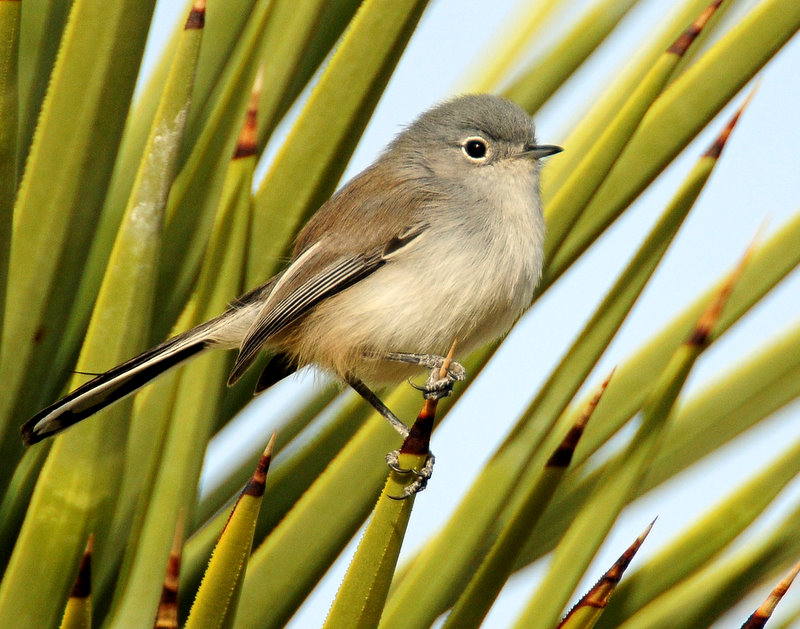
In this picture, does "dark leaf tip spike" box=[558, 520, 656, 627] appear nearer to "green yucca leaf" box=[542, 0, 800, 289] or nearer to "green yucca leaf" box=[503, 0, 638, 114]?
"green yucca leaf" box=[542, 0, 800, 289]

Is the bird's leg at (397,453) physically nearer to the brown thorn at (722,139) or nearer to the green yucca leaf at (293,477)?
the green yucca leaf at (293,477)

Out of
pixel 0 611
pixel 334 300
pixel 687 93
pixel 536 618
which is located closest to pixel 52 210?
pixel 0 611

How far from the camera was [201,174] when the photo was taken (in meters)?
1.96

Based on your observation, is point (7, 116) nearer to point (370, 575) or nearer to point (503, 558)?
point (370, 575)

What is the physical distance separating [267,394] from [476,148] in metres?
0.91

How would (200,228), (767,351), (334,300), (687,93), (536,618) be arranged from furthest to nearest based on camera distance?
1. (334,300)
2. (767,351)
3. (200,228)
4. (687,93)
5. (536,618)

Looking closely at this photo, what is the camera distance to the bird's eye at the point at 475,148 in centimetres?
258

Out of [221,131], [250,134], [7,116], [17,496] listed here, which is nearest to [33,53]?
[221,131]

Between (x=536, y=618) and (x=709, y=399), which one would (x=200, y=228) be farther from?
(x=709, y=399)

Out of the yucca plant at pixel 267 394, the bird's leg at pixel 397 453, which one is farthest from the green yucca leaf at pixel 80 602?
the bird's leg at pixel 397 453

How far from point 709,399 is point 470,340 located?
0.57 meters

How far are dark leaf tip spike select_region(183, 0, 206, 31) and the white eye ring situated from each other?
116 centimetres

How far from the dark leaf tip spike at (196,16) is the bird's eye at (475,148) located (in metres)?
1.17

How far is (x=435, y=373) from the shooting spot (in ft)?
A: 5.47
